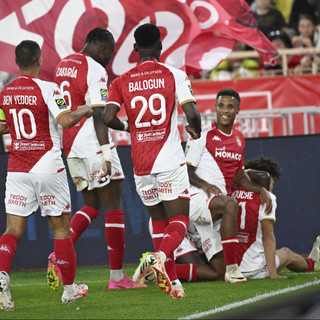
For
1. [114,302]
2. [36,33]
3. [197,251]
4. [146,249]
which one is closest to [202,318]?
[114,302]

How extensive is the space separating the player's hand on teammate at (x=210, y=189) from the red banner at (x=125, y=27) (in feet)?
10.3

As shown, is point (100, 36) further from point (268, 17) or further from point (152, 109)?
point (268, 17)

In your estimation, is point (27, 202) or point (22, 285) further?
point (22, 285)

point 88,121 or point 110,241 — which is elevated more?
point 88,121

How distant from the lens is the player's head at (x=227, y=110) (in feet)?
23.2

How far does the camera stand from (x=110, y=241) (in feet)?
22.0

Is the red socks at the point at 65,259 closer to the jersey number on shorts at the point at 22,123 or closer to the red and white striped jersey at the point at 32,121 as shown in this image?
the red and white striped jersey at the point at 32,121

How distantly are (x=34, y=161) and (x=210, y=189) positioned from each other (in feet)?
7.09

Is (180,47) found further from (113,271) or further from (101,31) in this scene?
(113,271)

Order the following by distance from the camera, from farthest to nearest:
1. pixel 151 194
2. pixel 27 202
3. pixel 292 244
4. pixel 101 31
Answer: pixel 292 244 → pixel 101 31 → pixel 151 194 → pixel 27 202

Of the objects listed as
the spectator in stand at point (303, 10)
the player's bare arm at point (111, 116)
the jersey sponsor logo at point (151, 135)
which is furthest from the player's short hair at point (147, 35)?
the spectator in stand at point (303, 10)

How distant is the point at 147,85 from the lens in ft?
18.2

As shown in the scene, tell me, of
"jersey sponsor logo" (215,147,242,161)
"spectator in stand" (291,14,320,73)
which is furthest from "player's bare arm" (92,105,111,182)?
"spectator in stand" (291,14,320,73)

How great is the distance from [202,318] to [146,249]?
201 inches
